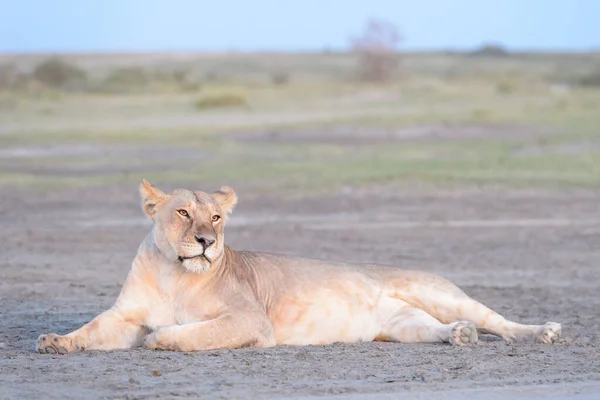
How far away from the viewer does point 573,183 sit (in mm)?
19281

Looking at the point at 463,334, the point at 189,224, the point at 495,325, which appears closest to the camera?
the point at 189,224

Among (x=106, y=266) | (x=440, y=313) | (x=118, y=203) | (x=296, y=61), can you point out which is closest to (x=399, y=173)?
(x=118, y=203)

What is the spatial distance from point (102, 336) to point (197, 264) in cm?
70

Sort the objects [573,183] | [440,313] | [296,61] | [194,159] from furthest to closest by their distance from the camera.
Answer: [296,61] → [194,159] → [573,183] → [440,313]

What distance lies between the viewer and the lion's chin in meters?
7.73

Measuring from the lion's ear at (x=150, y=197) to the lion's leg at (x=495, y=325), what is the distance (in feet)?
6.50

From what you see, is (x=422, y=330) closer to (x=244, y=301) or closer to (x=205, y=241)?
(x=244, y=301)

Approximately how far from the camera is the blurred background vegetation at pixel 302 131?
20.7 metres

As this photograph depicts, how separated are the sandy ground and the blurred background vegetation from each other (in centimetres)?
193

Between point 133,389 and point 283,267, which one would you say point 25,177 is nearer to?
point 283,267

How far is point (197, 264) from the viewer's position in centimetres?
773

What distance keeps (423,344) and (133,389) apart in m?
2.31

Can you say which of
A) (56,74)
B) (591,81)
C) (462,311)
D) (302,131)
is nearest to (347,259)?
(462,311)

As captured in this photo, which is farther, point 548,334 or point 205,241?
point 548,334
